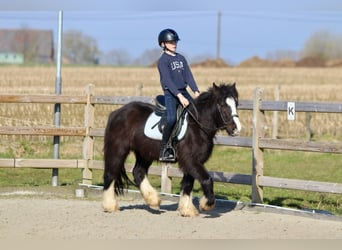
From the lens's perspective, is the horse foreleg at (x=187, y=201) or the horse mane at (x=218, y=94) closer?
the horse mane at (x=218, y=94)

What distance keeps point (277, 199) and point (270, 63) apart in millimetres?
68627

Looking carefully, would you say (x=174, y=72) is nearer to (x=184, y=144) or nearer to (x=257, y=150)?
(x=184, y=144)

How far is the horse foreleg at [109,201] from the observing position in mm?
10508

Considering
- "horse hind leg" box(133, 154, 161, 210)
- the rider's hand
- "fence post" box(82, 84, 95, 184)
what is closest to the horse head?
the rider's hand

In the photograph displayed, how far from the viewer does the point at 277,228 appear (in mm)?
9227

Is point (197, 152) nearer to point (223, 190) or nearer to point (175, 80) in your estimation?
point (175, 80)

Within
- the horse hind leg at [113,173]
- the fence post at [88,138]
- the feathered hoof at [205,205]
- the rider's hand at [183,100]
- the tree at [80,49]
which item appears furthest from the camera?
the tree at [80,49]

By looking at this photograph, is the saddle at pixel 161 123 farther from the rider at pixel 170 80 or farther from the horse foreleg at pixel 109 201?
the horse foreleg at pixel 109 201

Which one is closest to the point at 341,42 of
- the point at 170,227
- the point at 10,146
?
the point at 10,146

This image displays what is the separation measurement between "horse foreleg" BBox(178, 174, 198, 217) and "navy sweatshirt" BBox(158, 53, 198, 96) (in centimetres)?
124

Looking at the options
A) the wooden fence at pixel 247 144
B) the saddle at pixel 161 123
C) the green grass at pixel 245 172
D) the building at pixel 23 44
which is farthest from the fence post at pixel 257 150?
the building at pixel 23 44

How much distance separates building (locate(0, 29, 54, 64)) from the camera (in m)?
77.6

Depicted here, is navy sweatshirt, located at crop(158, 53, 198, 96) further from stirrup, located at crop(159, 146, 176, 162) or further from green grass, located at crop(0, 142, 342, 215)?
green grass, located at crop(0, 142, 342, 215)

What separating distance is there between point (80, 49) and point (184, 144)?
89805 millimetres
